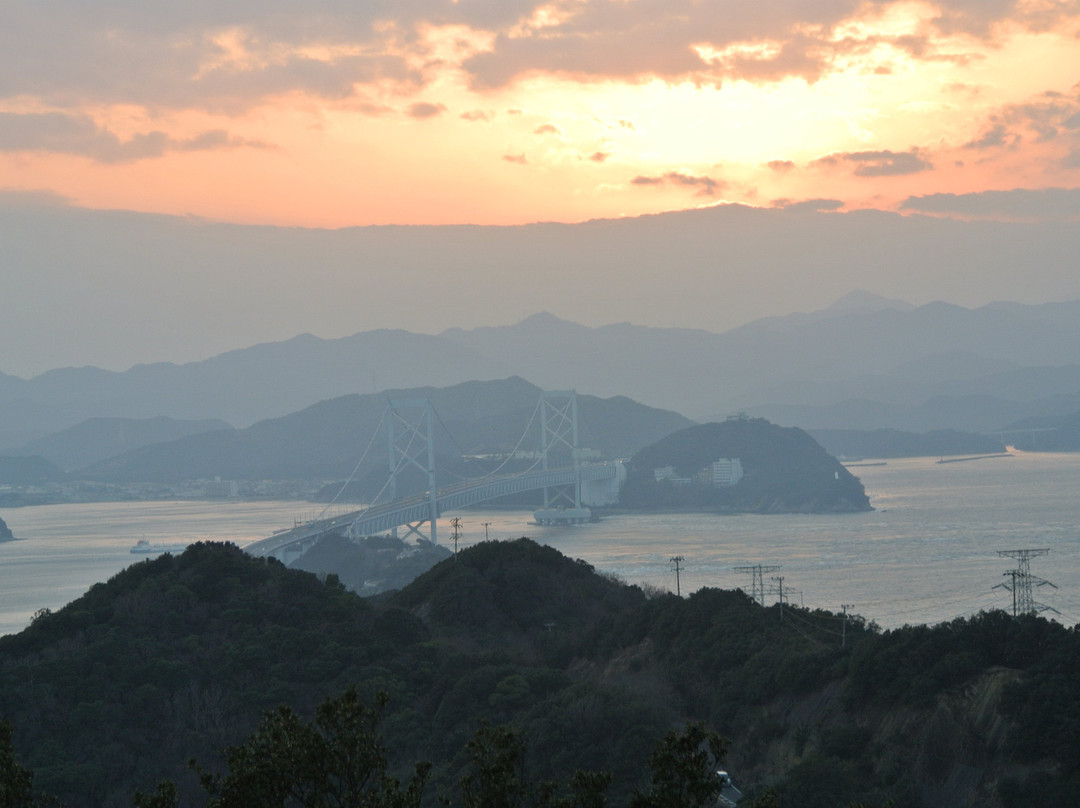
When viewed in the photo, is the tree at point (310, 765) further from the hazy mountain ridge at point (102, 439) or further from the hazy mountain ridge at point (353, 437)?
the hazy mountain ridge at point (102, 439)

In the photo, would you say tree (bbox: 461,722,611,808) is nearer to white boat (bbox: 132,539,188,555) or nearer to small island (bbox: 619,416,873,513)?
white boat (bbox: 132,539,188,555)

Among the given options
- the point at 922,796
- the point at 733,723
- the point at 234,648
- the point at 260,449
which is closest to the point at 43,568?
the point at 234,648

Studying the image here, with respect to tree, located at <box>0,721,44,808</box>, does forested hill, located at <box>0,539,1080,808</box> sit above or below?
below

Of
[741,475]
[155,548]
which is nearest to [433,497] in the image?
[155,548]

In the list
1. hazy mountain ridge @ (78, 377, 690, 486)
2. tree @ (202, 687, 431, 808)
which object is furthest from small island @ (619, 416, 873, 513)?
tree @ (202, 687, 431, 808)

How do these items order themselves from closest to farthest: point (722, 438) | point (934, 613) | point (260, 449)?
1. point (934, 613)
2. point (722, 438)
3. point (260, 449)

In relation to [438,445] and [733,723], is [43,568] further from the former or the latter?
[438,445]

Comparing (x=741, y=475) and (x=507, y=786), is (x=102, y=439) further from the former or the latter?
(x=507, y=786)
